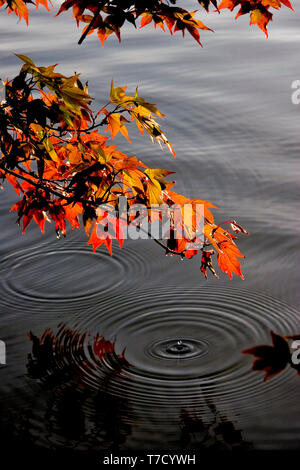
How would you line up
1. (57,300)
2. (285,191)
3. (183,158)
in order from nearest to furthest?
(57,300), (285,191), (183,158)

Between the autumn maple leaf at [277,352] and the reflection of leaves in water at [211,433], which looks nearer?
the autumn maple leaf at [277,352]

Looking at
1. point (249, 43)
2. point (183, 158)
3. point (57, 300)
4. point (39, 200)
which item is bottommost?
point (57, 300)

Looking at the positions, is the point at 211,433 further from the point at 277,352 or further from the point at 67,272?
the point at 67,272

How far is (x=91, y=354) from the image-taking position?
7.97 ft

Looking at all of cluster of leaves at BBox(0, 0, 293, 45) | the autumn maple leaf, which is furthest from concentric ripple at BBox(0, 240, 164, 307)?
the autumn maple leaf

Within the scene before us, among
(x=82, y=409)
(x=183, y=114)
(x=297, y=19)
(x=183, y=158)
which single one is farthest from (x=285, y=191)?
(x=297, y=19)

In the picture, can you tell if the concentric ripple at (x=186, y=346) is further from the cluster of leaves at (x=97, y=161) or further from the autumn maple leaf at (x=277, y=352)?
the autumn maple leaf at (x=277, y=352)

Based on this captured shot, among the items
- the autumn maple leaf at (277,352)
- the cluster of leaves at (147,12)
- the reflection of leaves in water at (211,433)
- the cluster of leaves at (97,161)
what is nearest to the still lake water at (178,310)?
the reflection of leaves in water at (211,433)

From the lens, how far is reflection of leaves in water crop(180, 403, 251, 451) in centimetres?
194

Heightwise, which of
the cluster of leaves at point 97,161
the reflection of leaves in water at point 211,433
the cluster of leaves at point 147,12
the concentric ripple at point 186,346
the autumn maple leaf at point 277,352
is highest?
the cluster of leaves at point 147,12

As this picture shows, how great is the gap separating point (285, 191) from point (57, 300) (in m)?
1.73

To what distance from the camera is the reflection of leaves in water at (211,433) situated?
194 centimetres

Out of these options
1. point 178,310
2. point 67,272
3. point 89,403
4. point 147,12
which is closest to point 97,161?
point 147,12
